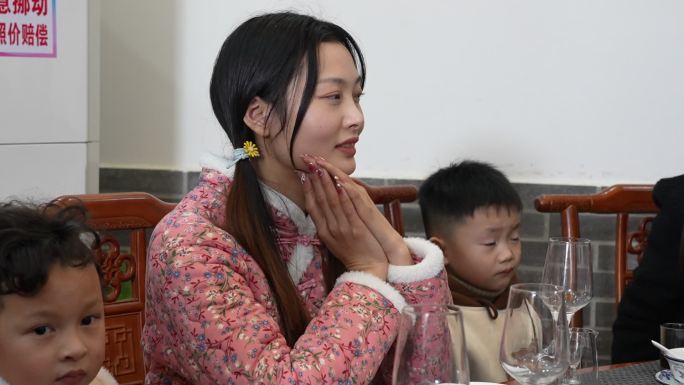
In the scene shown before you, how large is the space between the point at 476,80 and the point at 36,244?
1766 millimetres

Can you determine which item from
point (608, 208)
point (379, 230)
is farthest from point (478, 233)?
point (379, 230)

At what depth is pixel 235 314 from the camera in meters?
1.40

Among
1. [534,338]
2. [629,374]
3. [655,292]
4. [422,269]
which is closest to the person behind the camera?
[534,338]

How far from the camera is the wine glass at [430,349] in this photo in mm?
980

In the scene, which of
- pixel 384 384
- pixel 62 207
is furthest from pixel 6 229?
pixel 384 384

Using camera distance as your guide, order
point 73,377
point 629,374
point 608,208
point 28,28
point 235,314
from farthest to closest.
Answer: point 28,28 < point 608,208 < point 629,374 < point 235,314 < point 73,377

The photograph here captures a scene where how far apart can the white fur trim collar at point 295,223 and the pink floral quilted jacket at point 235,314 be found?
9 centimetres

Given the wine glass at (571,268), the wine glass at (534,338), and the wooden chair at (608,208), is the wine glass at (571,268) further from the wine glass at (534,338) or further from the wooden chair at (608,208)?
the wooden chair at (608,208)

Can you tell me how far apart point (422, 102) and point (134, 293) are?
1.36 meters

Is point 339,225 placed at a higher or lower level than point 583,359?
higher

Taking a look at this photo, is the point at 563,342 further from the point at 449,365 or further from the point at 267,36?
the point at 267,36

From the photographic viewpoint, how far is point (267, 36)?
1622mm

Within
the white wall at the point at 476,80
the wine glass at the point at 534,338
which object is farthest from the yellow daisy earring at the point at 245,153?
the white wall at the point at 476,80

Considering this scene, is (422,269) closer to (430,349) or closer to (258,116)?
(258,116)
